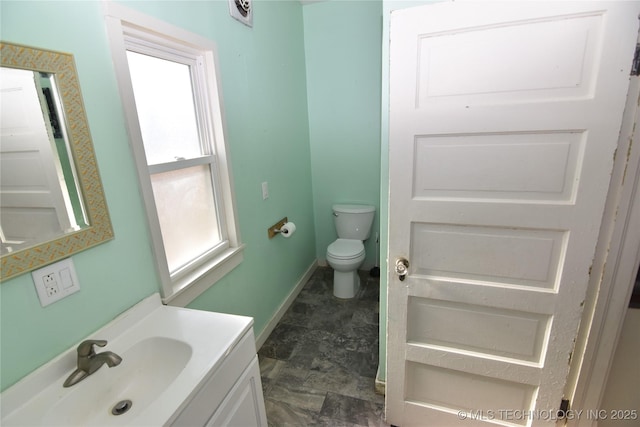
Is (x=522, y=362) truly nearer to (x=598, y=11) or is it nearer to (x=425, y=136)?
(x=425, y=136)

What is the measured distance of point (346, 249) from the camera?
2582mm

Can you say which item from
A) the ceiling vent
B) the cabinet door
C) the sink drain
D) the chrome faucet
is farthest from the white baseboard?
the ceiling vent

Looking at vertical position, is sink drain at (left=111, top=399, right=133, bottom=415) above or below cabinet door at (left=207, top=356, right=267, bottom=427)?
above

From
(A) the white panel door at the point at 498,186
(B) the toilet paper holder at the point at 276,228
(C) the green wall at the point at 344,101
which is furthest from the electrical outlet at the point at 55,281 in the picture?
(C) the green wall at the point at 344,101

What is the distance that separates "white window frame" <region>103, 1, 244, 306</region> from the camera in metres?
1.08

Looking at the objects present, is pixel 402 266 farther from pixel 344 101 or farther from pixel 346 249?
pixel 344 101

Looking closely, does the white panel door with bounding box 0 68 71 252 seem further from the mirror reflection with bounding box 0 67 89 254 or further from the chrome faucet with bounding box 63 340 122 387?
the chrome faucet with bounding box 63 340 122 387

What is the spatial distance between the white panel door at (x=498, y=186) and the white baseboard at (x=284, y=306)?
1045mm

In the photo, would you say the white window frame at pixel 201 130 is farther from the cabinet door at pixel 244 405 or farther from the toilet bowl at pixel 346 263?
the toilet bowl at pixel 346 263

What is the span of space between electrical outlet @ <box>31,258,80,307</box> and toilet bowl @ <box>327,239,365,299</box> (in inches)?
71.2

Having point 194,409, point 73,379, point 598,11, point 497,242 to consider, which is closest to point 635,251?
point 497,242

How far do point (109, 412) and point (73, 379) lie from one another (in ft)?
0.51

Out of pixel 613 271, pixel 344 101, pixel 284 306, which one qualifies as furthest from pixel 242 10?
pixel 613 271

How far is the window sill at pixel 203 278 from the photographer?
4.43 ft
